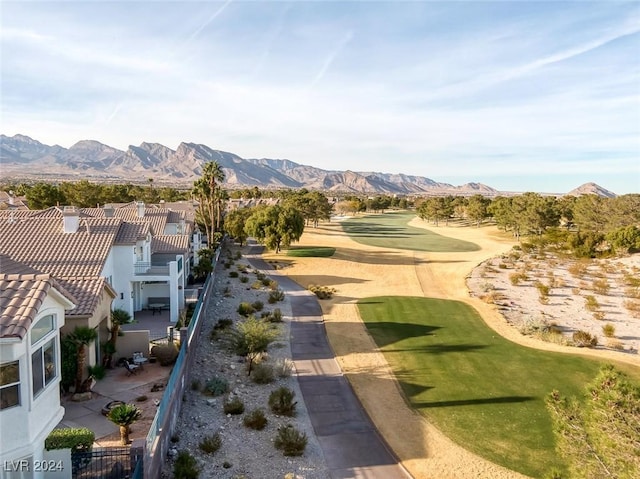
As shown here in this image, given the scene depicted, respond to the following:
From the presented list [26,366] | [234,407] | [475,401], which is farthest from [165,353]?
[475,401]

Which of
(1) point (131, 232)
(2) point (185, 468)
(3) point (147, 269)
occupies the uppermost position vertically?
(1) point (131, 232)

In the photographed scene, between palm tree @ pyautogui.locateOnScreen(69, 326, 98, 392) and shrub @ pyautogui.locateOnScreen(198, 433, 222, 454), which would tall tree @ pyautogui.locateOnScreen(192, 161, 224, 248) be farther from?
shrub @ pyautogui.locateOnScreen(198, 433, 222, 454)

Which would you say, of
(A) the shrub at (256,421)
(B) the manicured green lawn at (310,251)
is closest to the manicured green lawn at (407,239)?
(B) the manicured green lawn at (310,251)

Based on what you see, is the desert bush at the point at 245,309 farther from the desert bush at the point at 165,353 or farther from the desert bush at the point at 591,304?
the desert bush at the point at 591,304

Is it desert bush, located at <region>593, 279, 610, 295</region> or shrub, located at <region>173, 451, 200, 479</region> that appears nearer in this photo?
shrub, located at <region>173, 451, 200, 479</region>

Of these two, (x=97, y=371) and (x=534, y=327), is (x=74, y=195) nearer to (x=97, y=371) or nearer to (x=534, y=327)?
(x=97, y=371)

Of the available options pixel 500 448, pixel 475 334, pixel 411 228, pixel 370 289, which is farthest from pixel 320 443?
pixel 411 228

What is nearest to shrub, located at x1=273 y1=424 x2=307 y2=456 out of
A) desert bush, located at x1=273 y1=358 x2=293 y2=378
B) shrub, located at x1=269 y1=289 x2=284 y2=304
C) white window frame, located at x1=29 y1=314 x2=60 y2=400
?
desert bush, located at x1=273 y1=358 x2=293 y2=378
